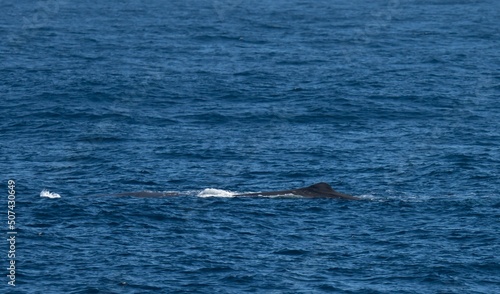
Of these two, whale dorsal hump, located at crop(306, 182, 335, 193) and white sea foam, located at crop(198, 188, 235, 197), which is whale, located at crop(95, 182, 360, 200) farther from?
white sea foam, located at crop(198, 188, 235, 197)

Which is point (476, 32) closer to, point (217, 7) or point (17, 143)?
point (217, 7)

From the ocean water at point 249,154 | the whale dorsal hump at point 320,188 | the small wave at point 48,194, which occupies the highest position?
the whale dorsal hump at point 320,188

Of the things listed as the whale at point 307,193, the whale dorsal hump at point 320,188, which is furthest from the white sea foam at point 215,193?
the whale dorsal hump at point 320,188

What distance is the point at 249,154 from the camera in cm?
8162

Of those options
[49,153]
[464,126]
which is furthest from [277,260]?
[464,126]

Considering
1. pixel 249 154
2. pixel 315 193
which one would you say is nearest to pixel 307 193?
pixel 315 193

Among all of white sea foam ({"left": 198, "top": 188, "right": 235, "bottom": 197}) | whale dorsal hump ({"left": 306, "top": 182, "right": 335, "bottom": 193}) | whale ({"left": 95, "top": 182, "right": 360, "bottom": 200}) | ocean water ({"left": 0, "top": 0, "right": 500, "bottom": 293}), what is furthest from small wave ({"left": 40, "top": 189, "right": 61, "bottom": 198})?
whale dorsal hump ({"left": 306, "top": 182, "right": 335, "bottom": 193})

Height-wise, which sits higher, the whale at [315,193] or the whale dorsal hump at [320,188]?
the whale dorsal hump at [320,188]

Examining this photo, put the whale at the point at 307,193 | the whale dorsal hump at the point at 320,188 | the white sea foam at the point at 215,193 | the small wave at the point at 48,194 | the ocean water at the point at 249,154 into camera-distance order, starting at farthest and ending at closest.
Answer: the white sea foam at the point at 215,193 < the whale dorsal hump at the point at 320,188 < the whale at the point at 307,193 < the small wave at the point at 48,194 < the ocean water at the point at 249,154

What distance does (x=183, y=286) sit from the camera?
51969 mm

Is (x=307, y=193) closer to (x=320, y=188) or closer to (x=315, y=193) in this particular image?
(x=315, y=193)

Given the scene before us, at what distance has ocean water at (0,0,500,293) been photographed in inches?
2178

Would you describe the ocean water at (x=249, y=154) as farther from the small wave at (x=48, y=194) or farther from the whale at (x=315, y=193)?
the whale at (x=315, y=193)

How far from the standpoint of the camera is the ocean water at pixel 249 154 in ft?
181
